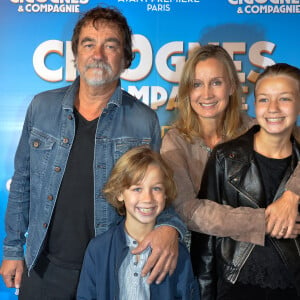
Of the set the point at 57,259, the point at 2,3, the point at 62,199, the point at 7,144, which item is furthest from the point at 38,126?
the point at 2,3

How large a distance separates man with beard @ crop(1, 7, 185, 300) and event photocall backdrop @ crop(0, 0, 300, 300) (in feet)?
3.38

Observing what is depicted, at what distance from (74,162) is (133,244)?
20.1 inches

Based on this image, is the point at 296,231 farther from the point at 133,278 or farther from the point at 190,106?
the point at 190,106

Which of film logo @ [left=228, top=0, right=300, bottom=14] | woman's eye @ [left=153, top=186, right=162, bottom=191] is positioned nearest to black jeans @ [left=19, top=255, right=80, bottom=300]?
woman's eye @ [left=153, top=186, right=162, bottom=191]

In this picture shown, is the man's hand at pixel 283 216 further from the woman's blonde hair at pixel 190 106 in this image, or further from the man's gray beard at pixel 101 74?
the man's gray beard at pixel 101 74

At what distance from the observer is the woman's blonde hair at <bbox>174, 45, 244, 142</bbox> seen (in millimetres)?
2504

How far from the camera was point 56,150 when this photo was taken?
2.27 metres

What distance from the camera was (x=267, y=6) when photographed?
3404 mm

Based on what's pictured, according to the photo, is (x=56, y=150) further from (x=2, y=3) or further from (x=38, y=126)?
(x=2, y=3)

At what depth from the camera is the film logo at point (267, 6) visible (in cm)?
340

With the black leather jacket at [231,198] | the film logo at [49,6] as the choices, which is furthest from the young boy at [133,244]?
the film logo at [49,6]

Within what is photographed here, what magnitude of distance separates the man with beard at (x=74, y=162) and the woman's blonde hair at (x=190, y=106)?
230 mm

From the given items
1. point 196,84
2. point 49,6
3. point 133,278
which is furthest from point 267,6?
point 133,278

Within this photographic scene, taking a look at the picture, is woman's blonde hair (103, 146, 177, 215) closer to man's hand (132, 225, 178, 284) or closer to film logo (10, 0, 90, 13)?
man's hand (132, 225, 178, 284)
